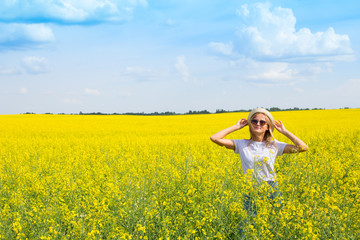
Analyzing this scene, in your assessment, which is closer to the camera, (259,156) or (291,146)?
(259,156)

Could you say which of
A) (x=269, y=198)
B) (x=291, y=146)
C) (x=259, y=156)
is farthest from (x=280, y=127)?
(x=269, y=198)

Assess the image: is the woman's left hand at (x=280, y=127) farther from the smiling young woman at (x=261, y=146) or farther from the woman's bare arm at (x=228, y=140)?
the woman's bare arm at (x=228, y=140)

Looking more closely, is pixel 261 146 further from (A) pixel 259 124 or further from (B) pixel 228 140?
(B) pixel 228 140

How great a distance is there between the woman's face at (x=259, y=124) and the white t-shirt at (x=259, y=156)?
176 mm

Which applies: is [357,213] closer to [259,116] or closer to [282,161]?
[259,116]

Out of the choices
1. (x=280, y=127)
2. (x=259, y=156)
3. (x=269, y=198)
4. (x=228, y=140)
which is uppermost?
(x=280, y=127)

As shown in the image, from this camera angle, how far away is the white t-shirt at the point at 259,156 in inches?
152

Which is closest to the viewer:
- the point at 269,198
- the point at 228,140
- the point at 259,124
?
the point at 269,198

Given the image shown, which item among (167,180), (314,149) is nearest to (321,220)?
(167,180)

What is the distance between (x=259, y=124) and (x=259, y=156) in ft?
1.46

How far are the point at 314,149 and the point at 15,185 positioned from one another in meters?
8.80

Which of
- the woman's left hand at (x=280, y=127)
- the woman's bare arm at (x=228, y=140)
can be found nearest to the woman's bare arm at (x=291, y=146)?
the woman's left hand at (x=280, y=127)

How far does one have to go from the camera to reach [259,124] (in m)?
4.05

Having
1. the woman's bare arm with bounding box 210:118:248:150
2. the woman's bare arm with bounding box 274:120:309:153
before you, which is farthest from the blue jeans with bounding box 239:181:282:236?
the woman's bare arm with bounding box 210:118:248:150
